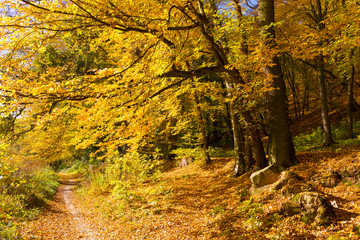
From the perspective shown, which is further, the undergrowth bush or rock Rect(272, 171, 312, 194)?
the undergrowth bush

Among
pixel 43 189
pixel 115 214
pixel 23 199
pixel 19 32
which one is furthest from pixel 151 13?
pixel 43 189

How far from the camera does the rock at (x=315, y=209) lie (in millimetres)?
3546

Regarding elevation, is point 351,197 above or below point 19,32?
below

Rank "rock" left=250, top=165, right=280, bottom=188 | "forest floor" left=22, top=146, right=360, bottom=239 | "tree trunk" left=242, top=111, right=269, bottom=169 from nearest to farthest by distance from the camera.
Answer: "forest floor" left=22, top=146, right=360, bottom=239 < "rock" left=250, top=165, right=280, bottom=188 < "tree trunk" left=242, top=111, right=269, bottom=169

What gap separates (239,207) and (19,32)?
6.29 meters

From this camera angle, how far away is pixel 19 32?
4160 mm

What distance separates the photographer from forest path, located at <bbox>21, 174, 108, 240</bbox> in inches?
241

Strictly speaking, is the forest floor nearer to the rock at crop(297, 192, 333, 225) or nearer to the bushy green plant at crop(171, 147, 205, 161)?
the rock at crop(297, 192, 333, 225)

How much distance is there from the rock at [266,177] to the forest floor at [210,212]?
420 mm

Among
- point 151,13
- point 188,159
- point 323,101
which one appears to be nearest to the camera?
point 151,13

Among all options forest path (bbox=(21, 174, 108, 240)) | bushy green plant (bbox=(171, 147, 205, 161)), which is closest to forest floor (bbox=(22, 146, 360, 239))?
Answer: forest path (bbox=(21, 174, 108, 240))

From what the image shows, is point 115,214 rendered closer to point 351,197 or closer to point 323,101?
point 351,197

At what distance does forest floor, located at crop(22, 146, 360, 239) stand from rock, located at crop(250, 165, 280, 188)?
42 cm

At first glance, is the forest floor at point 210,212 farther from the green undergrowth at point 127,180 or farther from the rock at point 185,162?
the rock at point 185,162
